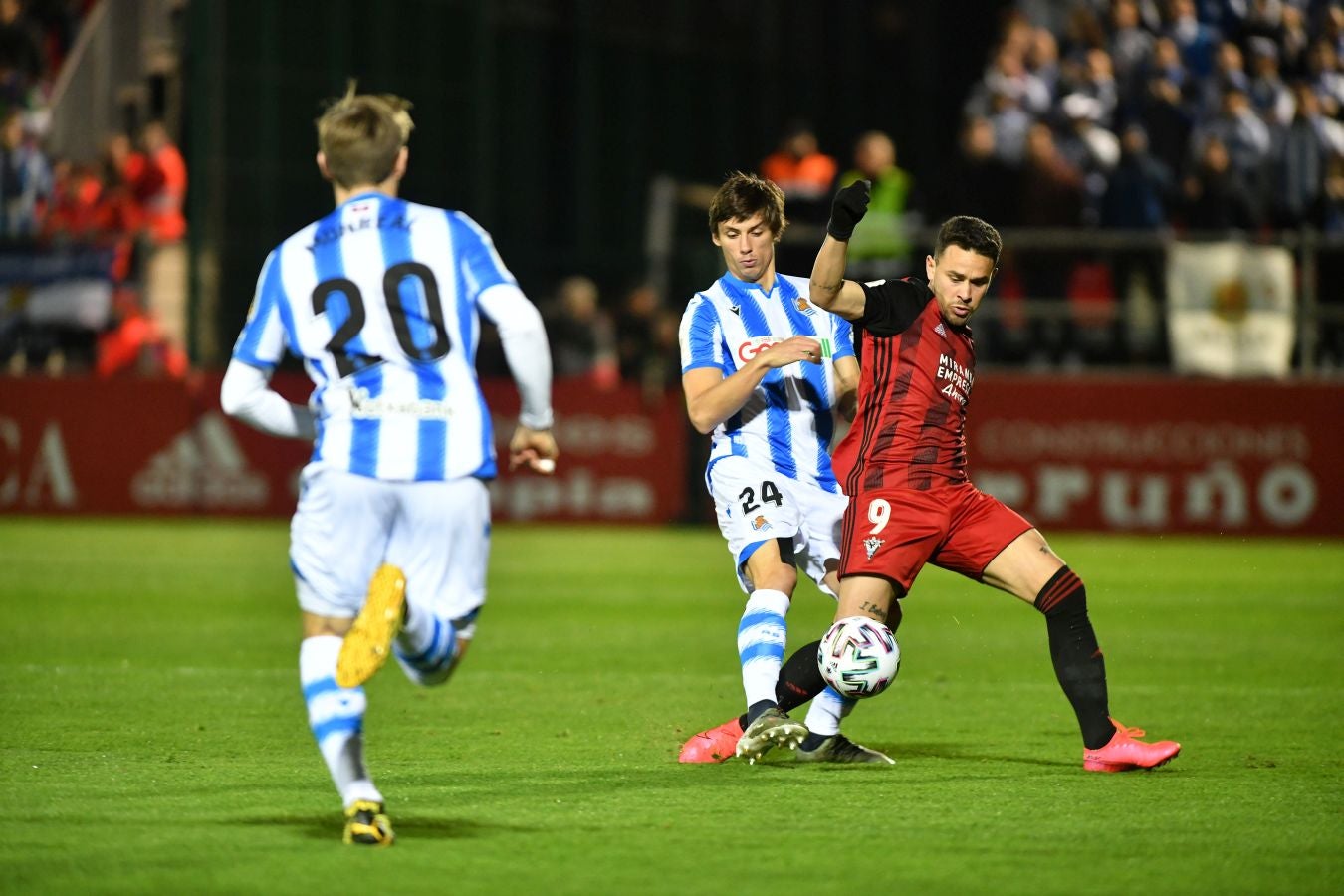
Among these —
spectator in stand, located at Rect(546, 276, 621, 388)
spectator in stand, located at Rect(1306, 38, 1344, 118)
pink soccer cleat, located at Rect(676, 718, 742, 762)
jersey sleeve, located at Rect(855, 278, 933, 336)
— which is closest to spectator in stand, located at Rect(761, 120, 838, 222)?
spectator in stand, located at Rect(546, 276, 621, 388)

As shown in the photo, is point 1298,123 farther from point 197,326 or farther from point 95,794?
point 95,794

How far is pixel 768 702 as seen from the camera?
6969mm

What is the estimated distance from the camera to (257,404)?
17.8 ft

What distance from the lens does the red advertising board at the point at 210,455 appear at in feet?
61.7

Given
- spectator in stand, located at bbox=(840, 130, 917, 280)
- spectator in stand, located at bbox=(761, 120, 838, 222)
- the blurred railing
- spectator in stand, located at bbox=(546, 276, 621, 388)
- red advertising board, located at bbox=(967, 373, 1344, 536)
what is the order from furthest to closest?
the blurred railing < spectator in stand, located at bbox=(546, 276, 621, 388) < spectator in stand, located at bbox=(761, 120, 838, 222) < red advertising board, located at bbox=(967, 373, 1344, 536) < spectator in stand, located at bbox=(840, 130, 917, 280)

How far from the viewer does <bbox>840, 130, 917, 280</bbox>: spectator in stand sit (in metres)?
17.2

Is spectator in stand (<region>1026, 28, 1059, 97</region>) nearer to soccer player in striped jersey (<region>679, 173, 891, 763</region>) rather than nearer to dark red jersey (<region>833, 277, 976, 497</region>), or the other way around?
soccer player in striped jersey (<region>679, 173, 891, 763</region>)

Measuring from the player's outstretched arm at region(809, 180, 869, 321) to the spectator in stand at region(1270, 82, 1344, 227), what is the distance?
39.3 ft

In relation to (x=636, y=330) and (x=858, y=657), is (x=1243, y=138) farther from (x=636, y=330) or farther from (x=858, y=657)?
(x=858, y=657)

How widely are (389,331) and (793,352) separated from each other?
161cm

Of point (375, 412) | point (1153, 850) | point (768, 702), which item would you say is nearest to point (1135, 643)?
point (768, 702)

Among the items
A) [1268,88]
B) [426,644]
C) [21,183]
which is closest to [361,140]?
[426,644]

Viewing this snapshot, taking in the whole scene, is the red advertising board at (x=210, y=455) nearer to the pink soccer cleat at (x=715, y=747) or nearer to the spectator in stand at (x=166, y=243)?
the spectator in stand at (x=166, y=243)

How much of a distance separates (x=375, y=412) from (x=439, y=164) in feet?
59.8
